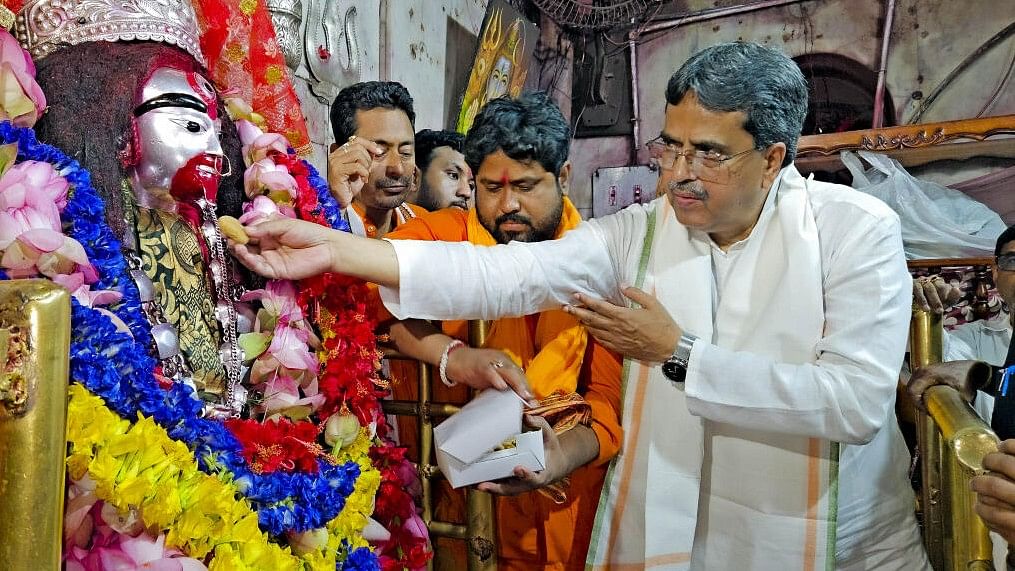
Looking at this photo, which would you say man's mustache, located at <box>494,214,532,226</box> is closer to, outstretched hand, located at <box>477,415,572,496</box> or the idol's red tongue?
outstretched hand, located at <box>477,415,572,496</box>

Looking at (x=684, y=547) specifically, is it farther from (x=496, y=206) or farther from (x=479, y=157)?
(x=479, y=157)

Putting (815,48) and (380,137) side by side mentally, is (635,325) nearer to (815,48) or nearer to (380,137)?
(380,137)

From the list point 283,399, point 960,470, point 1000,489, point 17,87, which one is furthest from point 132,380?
point 960,470

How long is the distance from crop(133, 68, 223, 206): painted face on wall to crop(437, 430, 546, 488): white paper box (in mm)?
753

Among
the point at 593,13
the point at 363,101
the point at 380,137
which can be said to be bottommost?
the point at 380,137

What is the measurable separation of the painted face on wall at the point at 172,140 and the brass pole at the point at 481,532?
966 millimetres

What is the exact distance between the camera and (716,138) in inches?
69.3

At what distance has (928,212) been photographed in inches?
223

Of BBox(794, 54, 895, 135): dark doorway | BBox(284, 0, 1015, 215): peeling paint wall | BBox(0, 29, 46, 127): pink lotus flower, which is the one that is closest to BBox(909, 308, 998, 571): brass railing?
BBox(0, 29, 46, 127): pink lotus flower

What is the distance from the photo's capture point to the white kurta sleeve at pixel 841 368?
65.7 inches

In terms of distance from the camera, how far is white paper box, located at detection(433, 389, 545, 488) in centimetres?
165

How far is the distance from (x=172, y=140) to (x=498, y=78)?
4473 mm

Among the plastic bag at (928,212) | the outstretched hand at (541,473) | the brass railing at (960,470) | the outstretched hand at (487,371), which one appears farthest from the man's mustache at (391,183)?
the plastic bag at (928,212)

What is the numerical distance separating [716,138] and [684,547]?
0.93 m
